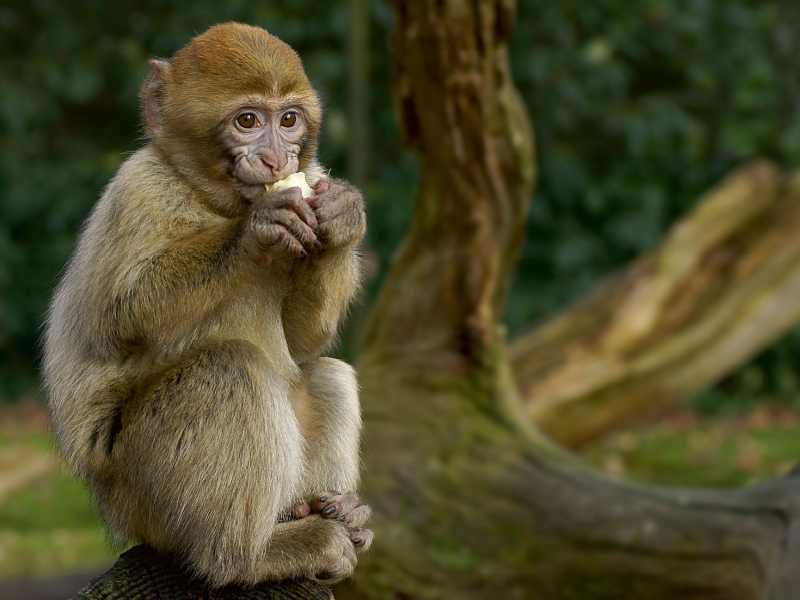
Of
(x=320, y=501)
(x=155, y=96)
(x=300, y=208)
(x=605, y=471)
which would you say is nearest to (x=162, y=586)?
(x=320, y=501)

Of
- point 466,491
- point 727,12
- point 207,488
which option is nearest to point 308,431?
point 207,488

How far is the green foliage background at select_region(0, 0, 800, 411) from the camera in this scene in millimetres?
8414

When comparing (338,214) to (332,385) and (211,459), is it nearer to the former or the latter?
(332,385)

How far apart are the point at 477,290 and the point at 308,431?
1.96 metres

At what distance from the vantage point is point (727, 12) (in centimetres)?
871

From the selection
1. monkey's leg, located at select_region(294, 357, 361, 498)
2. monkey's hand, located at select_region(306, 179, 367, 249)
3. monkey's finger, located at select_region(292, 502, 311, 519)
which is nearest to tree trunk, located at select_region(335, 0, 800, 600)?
monkey's leg, located at select_region(294, 357, 361, 498)

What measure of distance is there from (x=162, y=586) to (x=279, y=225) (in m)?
1.14

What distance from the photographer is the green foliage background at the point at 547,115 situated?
841cm

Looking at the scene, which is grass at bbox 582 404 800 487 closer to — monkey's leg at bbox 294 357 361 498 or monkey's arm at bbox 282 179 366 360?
monkey's leg at bbox 294 357 361 498

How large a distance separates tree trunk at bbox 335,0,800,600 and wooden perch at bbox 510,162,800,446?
108 centimetres

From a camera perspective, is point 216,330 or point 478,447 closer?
point 216,330

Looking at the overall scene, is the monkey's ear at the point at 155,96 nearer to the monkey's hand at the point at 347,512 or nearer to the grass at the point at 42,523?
the monkey's hand at the point at 347,512

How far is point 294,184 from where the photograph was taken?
3.16 m

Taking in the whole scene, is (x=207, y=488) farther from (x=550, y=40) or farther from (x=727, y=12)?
(x=727, y=12)
